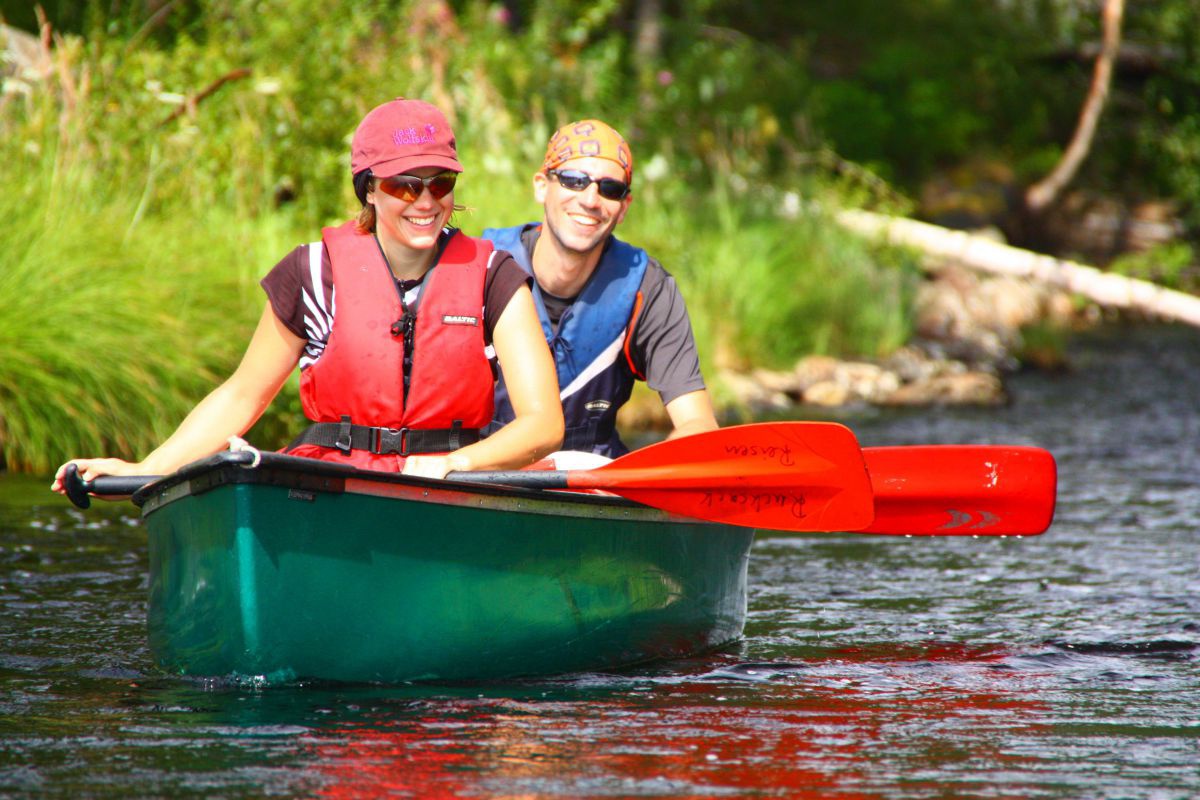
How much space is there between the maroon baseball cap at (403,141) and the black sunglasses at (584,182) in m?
0.76

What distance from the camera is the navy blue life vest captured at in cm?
497

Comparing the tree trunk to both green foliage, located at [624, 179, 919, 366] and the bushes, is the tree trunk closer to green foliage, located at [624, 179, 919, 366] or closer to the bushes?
the bushes

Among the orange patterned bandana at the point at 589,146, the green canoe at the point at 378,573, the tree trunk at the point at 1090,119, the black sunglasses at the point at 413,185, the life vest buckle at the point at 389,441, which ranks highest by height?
the tree trunk at the point at 1090,119

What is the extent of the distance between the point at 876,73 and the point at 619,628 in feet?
66.9

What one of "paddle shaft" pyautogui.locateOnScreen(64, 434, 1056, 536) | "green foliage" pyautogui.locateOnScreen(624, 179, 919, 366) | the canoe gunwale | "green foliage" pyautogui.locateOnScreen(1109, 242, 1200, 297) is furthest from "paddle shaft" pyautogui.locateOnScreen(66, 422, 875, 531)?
"green foliage" pyautogui.locateOnScreen(1109, 242, 1200, 297)

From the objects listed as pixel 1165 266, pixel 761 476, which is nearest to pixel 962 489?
pixel 761 476

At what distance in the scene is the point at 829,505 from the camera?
480cm

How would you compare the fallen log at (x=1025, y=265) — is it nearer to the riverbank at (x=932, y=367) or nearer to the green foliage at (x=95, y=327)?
the riverbank at (x=932, y=367)

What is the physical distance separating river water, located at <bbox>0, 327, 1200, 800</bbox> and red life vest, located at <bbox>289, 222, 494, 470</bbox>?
654 millimetres

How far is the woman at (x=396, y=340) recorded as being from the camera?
4.18 m

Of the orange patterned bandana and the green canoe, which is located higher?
the orange patterned bandana

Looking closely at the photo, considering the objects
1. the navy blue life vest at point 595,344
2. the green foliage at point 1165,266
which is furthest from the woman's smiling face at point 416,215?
the green foliage at point 1165,266

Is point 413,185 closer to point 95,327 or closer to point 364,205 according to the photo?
point 364,205

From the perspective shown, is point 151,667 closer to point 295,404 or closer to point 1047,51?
point 295,404
